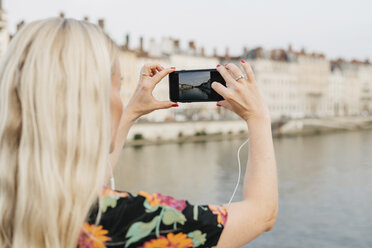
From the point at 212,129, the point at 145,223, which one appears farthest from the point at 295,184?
the point at 212,129

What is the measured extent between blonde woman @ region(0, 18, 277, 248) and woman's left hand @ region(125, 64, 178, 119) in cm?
28

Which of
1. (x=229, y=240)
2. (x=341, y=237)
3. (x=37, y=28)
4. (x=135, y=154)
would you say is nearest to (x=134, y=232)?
(x=229, y=240)

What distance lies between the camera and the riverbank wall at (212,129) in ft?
105

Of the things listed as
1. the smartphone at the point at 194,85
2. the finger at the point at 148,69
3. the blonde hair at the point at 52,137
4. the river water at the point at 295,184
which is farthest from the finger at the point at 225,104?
the river water at the point at 295,184

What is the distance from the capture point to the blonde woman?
0.89 m

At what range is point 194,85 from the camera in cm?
140

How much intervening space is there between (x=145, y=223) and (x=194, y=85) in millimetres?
536

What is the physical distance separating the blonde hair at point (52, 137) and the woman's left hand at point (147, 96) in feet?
1.18

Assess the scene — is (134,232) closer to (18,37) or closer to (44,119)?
(44,119)

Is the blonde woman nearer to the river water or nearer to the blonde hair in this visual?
the blonde hair

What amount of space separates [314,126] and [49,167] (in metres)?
46.1

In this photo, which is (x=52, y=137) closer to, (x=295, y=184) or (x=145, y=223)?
(x=145, y=223)

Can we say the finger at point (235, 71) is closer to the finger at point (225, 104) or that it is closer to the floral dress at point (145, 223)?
the finger at point (225, 104)

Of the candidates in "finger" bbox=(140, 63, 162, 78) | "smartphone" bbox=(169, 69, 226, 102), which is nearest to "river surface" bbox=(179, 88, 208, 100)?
"smartphone" bbox=(169, 69, 226, 102)
